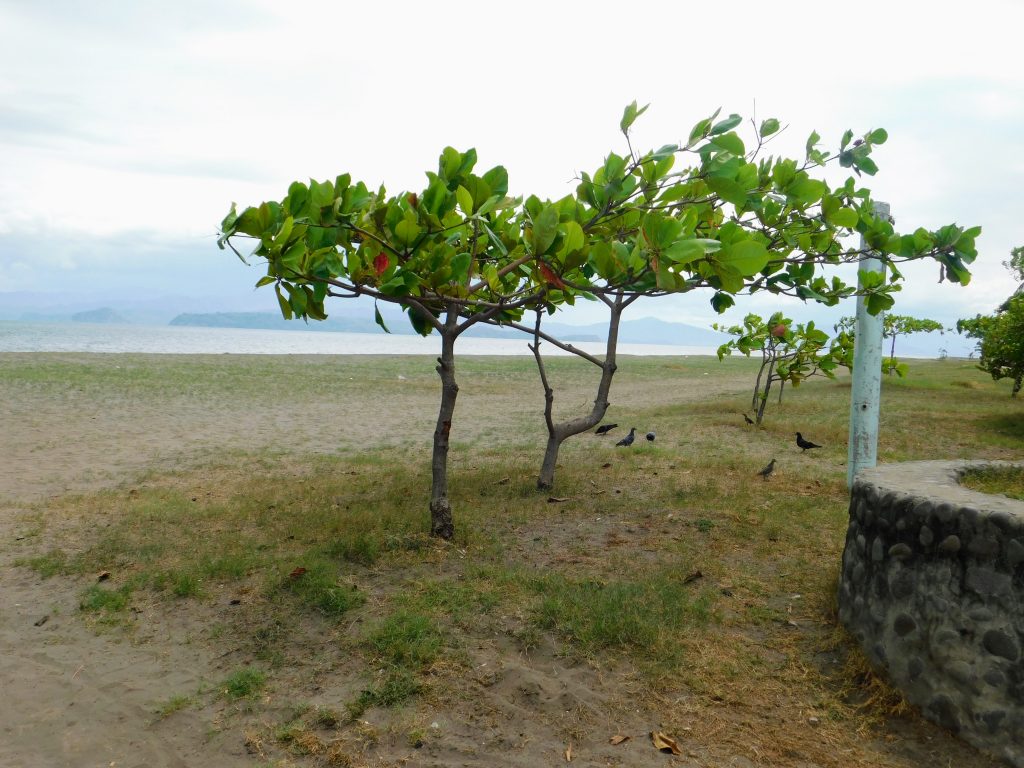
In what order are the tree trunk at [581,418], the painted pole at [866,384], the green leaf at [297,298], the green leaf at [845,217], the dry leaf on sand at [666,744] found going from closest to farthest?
the dry leaf on sand at [666,744] < the green leaf at [297,298] < the green leaf at [845,217] < the painted pole at [866,384] < the tree trunk at [581,418]

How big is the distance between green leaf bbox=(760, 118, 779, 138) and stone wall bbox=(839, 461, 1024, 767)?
2789 millimetres

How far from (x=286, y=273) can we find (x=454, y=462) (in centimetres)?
614

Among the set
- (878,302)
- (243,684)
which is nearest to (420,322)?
(243,684)

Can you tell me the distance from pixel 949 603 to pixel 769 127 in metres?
3.56

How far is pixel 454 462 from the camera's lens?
404 inches

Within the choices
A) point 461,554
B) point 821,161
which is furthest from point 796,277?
point 461,554

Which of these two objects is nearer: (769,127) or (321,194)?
(321,194)

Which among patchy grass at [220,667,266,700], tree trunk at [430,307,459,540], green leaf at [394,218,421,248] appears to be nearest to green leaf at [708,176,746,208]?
green leaf at [394,218,421,248]

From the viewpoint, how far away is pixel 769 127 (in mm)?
5348

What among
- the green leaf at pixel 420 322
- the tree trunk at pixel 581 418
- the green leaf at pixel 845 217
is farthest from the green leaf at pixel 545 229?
the tree trunk at pixel 581 418

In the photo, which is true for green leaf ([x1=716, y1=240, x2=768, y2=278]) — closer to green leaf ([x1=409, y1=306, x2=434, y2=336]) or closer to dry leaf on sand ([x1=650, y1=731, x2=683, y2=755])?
dry leaf on sand ([x1=650, y1=731, x2=683, y2=755])

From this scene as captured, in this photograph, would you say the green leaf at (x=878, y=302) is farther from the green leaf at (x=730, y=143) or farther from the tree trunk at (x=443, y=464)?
the tree trunk at (x=443, y=464)

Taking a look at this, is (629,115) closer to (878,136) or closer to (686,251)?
(686,251)

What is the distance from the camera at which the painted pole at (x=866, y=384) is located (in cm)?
666
